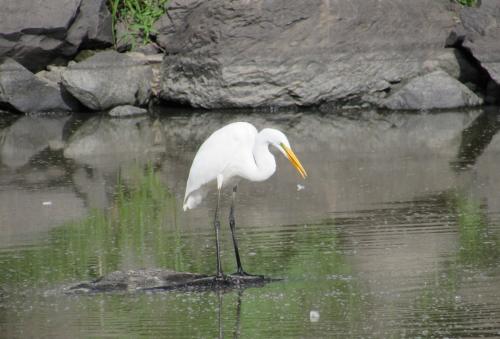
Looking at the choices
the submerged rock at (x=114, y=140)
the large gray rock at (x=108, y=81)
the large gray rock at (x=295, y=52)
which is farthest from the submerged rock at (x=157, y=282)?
the large gray rock at (x=108, y=81)

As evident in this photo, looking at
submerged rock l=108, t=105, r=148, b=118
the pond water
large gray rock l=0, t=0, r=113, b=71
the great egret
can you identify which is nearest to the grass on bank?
large gray rock l=0, t=0, r=113, b=71

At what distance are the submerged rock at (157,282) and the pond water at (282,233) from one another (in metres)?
0.11

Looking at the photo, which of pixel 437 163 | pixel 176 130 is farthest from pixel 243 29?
pixel 437 163

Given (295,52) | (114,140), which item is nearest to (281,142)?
(114,140)

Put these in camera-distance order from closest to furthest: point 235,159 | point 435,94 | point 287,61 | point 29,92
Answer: point 235,159 → point 435,94 → point 287,61 → point 29,92

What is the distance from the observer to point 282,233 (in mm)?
8102

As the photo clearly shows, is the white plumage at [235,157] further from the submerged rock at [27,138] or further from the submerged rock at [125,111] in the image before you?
the submerged rock at [125,111]

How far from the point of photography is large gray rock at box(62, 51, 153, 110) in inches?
603

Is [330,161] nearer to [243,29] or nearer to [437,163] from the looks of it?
[437,163]

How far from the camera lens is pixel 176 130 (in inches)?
549

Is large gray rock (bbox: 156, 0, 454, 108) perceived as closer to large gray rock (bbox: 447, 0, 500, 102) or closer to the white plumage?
large gray rock (bbox: 447, 0, 500, 102)

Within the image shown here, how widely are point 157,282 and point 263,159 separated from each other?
0.99 meters

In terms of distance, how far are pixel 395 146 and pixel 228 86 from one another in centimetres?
370

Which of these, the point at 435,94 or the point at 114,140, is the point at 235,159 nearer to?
the point at 114,140
